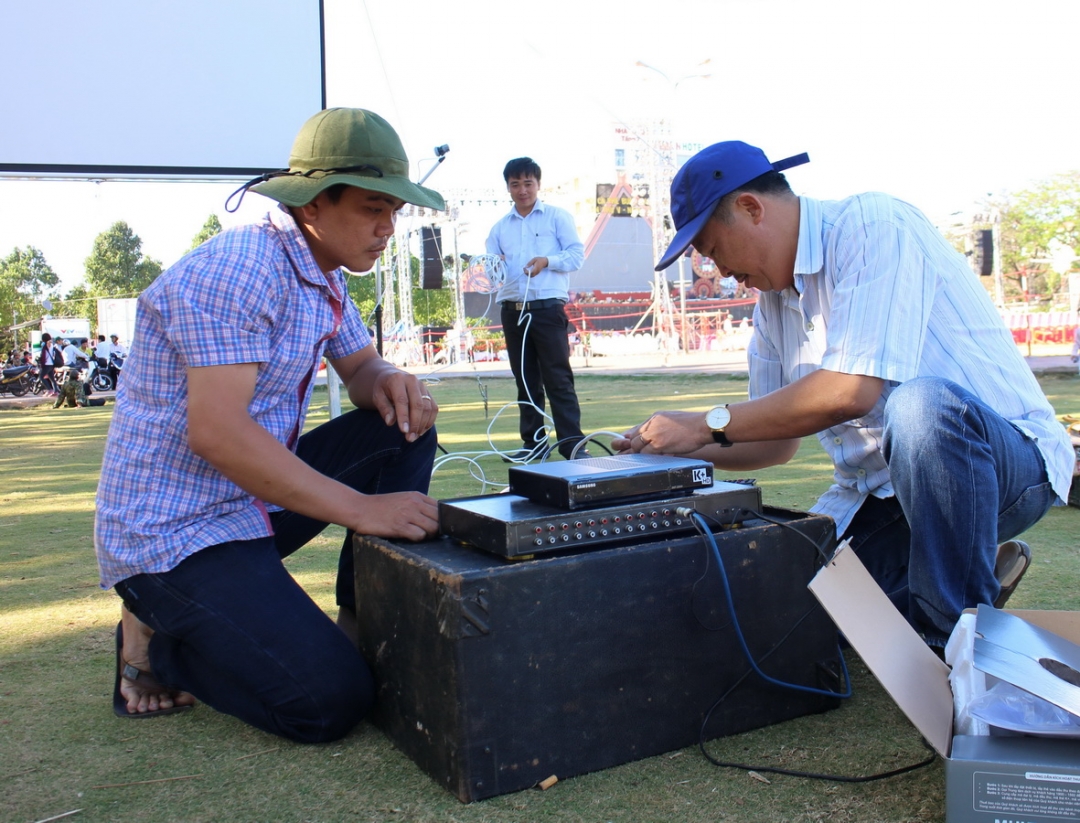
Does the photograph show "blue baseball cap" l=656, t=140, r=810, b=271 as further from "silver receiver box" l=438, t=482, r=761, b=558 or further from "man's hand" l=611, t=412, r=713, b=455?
"silver receiver box" l=438, t=482, r=761, b=558

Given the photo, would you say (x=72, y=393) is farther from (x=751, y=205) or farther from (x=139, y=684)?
(x=751, y=205)

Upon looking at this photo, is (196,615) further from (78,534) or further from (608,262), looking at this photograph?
(608,262)

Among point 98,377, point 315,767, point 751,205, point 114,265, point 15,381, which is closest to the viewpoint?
point 315,767

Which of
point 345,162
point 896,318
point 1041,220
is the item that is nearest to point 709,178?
point 896,318

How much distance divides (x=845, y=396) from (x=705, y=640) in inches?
20.7

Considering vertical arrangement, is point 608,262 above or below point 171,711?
above

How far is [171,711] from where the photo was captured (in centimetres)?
175

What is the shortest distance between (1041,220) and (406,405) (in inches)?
1397

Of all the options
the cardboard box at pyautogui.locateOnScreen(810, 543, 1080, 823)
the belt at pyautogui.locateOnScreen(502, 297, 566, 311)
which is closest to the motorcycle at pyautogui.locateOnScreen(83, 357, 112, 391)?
the belt at pyautogui.locateOnScreen(502, 297, 566, 311)

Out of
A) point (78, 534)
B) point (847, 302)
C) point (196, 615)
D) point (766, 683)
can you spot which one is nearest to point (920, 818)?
point (766, 683)

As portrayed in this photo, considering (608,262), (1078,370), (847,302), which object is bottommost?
(1078,370)

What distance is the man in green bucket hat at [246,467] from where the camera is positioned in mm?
1526

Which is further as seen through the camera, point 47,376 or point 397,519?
point 47,376

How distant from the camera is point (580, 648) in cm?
137
